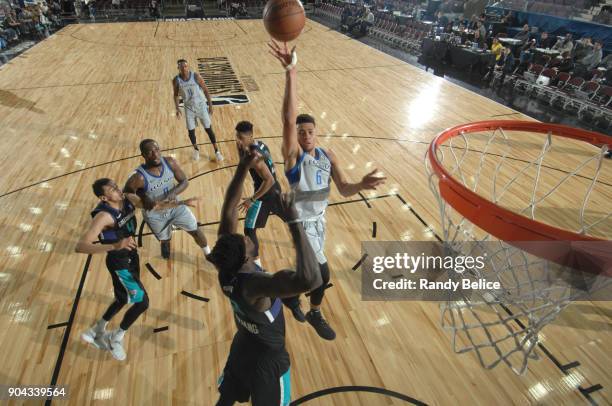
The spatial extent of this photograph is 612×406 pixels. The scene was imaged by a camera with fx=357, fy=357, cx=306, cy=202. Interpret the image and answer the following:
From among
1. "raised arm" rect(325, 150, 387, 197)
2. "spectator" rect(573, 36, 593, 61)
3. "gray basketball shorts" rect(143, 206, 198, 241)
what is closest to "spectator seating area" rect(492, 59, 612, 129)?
"spectator" rect(573, 36, 593, 61)

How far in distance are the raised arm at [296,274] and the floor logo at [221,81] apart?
8192mm

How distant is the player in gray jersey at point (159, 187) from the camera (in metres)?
3.59

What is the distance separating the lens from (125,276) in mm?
2990

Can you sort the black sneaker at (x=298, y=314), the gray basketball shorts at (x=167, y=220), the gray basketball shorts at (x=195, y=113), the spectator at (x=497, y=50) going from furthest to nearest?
the spectator at (x=497, y=50) < the gray basketball shorts at (x=195, y=113) < the gray basketball shorts at (x=167, y=220) < the black sneaker at (x=298, y=314)

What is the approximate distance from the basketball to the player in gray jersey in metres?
1.72

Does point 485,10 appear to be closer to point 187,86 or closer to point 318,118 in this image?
point 318,118

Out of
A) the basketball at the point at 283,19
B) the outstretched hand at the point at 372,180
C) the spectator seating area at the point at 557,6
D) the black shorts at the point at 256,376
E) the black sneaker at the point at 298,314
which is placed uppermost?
the spectator seating area at the point at 557,6

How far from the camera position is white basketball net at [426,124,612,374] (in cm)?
287

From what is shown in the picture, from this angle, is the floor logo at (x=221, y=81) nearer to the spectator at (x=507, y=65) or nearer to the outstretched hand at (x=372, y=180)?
the outstretched hand at (x=372, y=180)

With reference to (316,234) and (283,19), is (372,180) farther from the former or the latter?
(283,19)

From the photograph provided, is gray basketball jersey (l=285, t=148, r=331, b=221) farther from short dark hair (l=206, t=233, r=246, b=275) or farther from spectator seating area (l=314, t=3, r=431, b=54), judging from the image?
spectator seating area (l=314, t=3, r=431, b=54)

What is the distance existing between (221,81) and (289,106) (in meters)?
9.00

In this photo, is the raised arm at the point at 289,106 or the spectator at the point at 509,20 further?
the spectator at the point at 509,20

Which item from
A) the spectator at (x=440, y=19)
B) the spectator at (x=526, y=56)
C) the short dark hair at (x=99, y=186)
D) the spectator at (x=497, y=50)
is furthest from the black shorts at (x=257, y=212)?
the spectator at (x=440, y=19)
